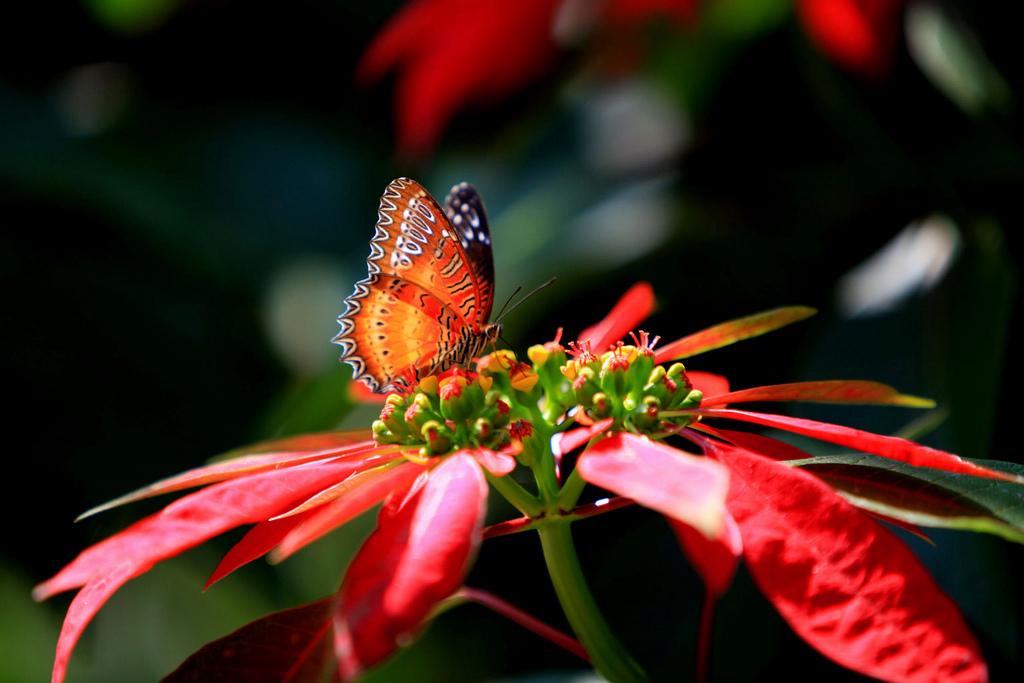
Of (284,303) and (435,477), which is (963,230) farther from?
(284,303)

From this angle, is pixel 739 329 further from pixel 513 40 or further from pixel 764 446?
pixel 513 40

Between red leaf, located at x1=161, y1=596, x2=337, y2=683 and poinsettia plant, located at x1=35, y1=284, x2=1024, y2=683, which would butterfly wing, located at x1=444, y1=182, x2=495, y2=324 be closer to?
poinsettia plant, located at x1=35, y1=284, x2=1024, y2=683

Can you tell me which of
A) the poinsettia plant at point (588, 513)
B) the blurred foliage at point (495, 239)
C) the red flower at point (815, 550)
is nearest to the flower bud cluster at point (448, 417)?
the poinsettia plant at point (588, 513)

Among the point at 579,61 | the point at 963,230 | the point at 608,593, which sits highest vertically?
the point at 579,61

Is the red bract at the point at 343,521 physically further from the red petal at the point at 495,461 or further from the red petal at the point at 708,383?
the red petal at the point at 708,383

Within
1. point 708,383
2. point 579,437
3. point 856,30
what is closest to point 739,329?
point 708,383

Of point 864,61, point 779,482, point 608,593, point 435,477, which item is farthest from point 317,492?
point 864,61
